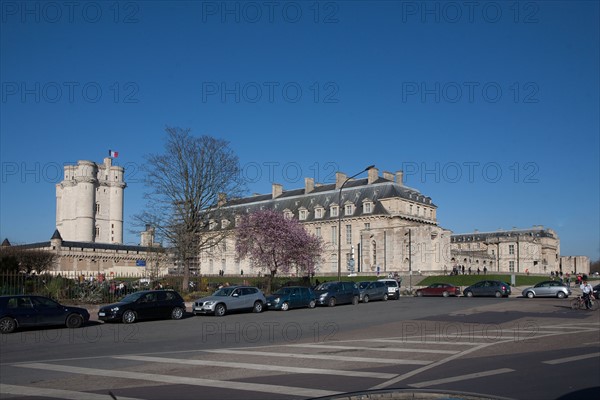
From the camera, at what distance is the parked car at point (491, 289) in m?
43.4

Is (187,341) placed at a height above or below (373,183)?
below

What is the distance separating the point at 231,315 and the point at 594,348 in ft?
57.4

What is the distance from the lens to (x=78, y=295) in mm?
31375

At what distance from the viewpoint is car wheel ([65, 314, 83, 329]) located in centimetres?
2164

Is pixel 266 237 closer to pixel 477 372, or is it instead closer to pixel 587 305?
pixel 587 305

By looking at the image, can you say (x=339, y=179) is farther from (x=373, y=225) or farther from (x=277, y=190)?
(x=277, y=190)

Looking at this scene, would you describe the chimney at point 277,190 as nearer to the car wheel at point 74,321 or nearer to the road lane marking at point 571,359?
the car wheel at point 74,321

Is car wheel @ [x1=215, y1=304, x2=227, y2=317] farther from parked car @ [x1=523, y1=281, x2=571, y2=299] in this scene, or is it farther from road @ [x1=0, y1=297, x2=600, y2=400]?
parked car @ [x1=523, y1=281, x2=571, y2=299]

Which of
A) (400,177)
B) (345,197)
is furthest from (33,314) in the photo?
(400,177)

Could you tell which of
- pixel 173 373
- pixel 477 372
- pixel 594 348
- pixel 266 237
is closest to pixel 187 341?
pixel 173 373

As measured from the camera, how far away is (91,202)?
5153 inches

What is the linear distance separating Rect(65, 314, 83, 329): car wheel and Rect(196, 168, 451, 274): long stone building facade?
187ft

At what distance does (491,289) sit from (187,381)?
37572 mm

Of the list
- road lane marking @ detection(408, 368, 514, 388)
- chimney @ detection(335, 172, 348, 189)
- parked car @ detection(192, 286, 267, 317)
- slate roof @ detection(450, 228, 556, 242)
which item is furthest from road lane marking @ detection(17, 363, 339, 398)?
slate roof @ detection(450, 228, 556, 242)
